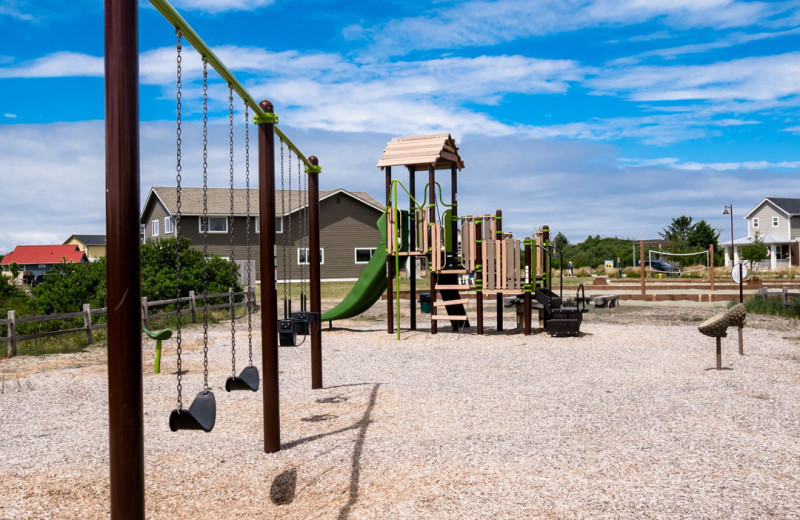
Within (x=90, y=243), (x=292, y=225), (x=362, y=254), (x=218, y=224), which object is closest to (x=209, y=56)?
(x=292, y=225)

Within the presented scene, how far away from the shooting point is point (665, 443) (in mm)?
6051

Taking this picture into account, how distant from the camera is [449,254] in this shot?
15.5 meters

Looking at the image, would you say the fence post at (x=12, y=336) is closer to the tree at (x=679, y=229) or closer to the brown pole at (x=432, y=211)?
the brown pole at (x=432, y=211)

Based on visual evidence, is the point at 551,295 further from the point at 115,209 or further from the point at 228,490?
the point at 115,209

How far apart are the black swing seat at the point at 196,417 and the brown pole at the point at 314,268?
3407mm

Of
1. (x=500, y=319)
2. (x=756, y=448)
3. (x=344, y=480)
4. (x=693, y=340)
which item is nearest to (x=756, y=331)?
(x=693, y=340)

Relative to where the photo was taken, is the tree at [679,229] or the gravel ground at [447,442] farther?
the tree at [679,229]

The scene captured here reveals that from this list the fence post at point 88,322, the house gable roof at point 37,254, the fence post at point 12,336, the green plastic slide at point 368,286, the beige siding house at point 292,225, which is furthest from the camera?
the house gable roof at point 37,254

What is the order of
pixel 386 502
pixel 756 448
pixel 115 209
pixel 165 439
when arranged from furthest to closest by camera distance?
pixel 165 439
pixel 756 448
pixel 386 502
pixel 115 209

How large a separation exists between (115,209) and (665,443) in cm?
518

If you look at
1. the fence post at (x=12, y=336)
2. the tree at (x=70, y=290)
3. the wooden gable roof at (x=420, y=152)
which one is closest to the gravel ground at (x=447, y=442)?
the fence post at (x=12, y=336)

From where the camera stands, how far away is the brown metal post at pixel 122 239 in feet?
10.0

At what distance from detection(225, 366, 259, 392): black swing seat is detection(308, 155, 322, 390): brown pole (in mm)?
1912

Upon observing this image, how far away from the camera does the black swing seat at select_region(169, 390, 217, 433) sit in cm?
419
